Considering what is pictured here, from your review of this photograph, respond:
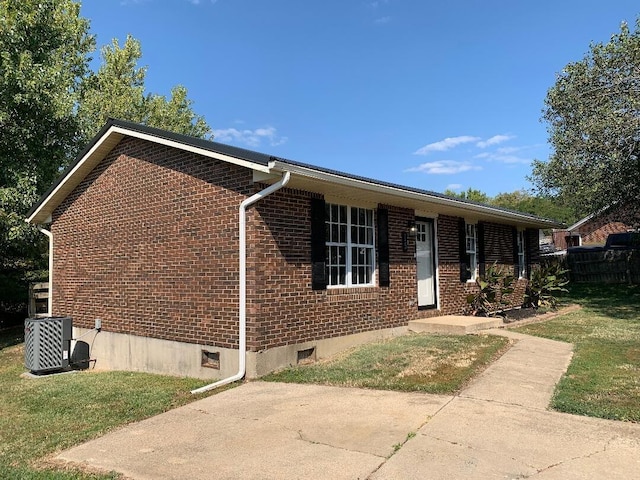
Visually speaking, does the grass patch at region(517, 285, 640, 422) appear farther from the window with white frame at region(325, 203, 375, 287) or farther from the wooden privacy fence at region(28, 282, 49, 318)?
the wooden privacy fence at region(28, 282, 49, 318)

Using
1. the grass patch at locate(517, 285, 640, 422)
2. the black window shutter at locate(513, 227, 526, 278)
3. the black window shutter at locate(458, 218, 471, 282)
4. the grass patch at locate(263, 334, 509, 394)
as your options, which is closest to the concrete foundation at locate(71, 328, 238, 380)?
the grass patch at locate(263, 334, 509, 394)

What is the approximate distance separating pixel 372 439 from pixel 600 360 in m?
4.84

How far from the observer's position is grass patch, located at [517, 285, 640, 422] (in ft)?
16.9

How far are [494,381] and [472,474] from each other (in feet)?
9.10

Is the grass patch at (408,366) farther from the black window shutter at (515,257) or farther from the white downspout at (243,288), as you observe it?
the black window shutter at (515,257)

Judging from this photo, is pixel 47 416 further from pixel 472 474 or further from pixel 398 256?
pixel 398 256

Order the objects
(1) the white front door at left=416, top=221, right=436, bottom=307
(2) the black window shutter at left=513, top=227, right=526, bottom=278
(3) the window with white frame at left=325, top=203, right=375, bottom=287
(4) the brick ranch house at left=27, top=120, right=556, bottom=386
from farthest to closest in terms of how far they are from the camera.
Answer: (2) the black window shutter at left=513, top=227, right=526, bottom=278
(1) the white front door at left=416, top=221, right=436, bottom=307
(3) the window with white frame at left=325, top=203, right=375, bottom=287
(4) the brick ranch house at left=27, top=120, right=556, bottom=386

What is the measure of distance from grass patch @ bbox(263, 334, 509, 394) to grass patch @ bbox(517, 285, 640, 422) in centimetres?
120

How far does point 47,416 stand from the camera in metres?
5.93

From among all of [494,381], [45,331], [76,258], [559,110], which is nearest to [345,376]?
[494,381]

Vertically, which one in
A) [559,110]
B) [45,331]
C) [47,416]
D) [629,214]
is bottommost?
[47,416]

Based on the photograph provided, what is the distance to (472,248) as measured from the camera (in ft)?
41.1

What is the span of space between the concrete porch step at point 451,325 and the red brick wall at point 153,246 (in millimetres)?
4281

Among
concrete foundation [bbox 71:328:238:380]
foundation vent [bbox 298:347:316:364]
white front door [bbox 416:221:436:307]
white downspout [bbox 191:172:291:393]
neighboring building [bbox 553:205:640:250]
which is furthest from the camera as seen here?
neighboring building [bbox 553:205:640:250]
